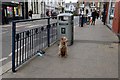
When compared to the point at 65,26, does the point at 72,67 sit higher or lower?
lower

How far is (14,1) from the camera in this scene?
39.9 m

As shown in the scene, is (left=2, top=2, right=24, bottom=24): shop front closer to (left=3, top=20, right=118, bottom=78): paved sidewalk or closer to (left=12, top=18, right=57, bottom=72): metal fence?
(left=12, top=18, right=57, bottom=72): metal fence

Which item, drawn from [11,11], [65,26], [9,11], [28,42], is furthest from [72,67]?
[11,11]

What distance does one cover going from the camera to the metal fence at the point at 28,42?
736 centimetres

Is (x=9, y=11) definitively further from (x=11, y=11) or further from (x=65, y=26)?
(x=65, y=26)

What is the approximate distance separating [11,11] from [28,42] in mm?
29206

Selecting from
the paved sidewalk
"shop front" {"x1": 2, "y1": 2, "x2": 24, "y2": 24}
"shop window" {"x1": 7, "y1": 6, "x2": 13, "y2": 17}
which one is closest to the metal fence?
the paved sidewalk

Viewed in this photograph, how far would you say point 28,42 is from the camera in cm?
902

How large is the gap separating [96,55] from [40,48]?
2.19 meters

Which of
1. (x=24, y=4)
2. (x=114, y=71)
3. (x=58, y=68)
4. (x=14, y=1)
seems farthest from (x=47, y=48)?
(x=24, y=4)

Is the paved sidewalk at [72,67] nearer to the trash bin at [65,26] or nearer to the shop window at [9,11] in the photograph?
the trash bin at [65,26]

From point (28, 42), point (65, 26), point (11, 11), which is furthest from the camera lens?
point (11, 11)

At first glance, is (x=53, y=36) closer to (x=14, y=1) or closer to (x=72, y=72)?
(x=72, y=72)

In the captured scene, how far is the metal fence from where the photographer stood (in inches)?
290
